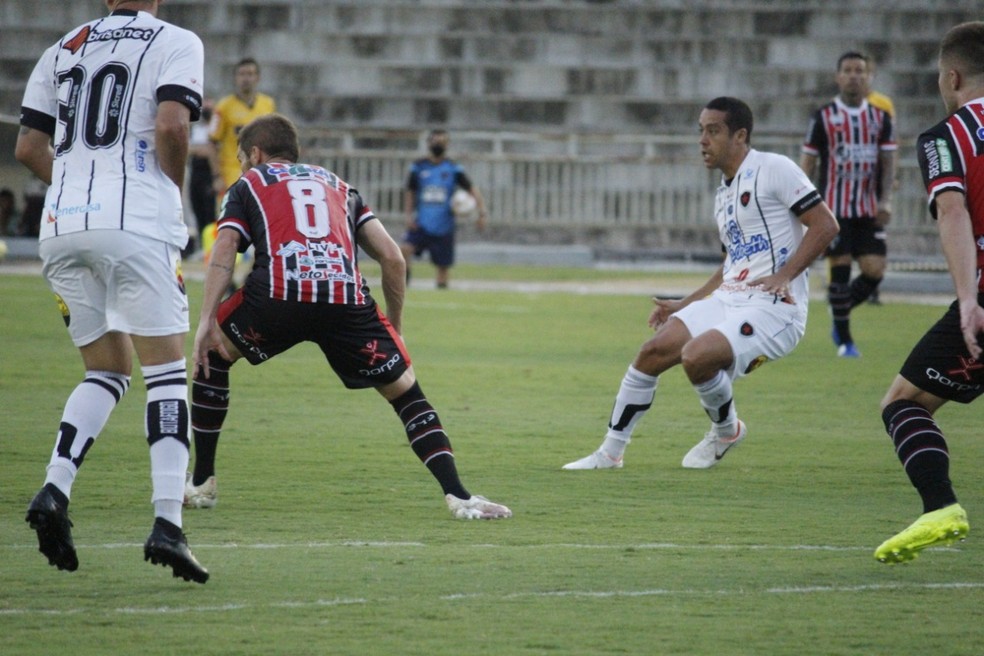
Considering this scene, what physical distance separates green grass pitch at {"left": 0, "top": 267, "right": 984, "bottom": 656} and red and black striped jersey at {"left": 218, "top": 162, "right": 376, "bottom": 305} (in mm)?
973

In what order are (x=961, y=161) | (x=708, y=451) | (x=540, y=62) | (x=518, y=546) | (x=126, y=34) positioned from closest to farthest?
(x=126, y=34) < (x=961, y=161) < (x=518, y=546) < (x=708, y=451) < (x=540, y=62)

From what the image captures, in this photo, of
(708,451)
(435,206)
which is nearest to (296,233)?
(708,451)

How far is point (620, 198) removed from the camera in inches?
1009

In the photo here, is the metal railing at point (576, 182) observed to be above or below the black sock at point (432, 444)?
below

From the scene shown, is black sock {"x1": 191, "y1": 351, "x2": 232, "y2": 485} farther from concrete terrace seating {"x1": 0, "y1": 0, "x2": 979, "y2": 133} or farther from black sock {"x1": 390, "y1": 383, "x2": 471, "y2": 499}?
concrete terrace seating {"x1": 0, "y1": 0, "x2": 979, "y2": 133}

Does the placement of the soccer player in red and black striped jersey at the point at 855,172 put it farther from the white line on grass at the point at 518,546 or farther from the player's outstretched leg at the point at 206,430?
the player's outstretched leg at the point at 206,430

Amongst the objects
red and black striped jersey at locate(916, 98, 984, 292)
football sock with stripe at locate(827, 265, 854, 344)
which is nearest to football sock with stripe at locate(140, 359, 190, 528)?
red and black striped jersey at locate(916, 98, 984, 292)

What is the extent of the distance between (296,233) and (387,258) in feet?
1.31

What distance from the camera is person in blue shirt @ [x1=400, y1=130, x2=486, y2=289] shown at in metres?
20.8

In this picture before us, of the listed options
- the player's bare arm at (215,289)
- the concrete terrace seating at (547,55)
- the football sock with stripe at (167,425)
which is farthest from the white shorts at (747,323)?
the concrete terrace seating at (547,55)

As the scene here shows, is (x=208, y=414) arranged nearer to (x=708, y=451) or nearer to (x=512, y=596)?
(x=512, y=596)

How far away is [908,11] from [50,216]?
24252 millimetres

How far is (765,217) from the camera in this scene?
8.45m

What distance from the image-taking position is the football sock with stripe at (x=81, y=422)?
18.0 ft
